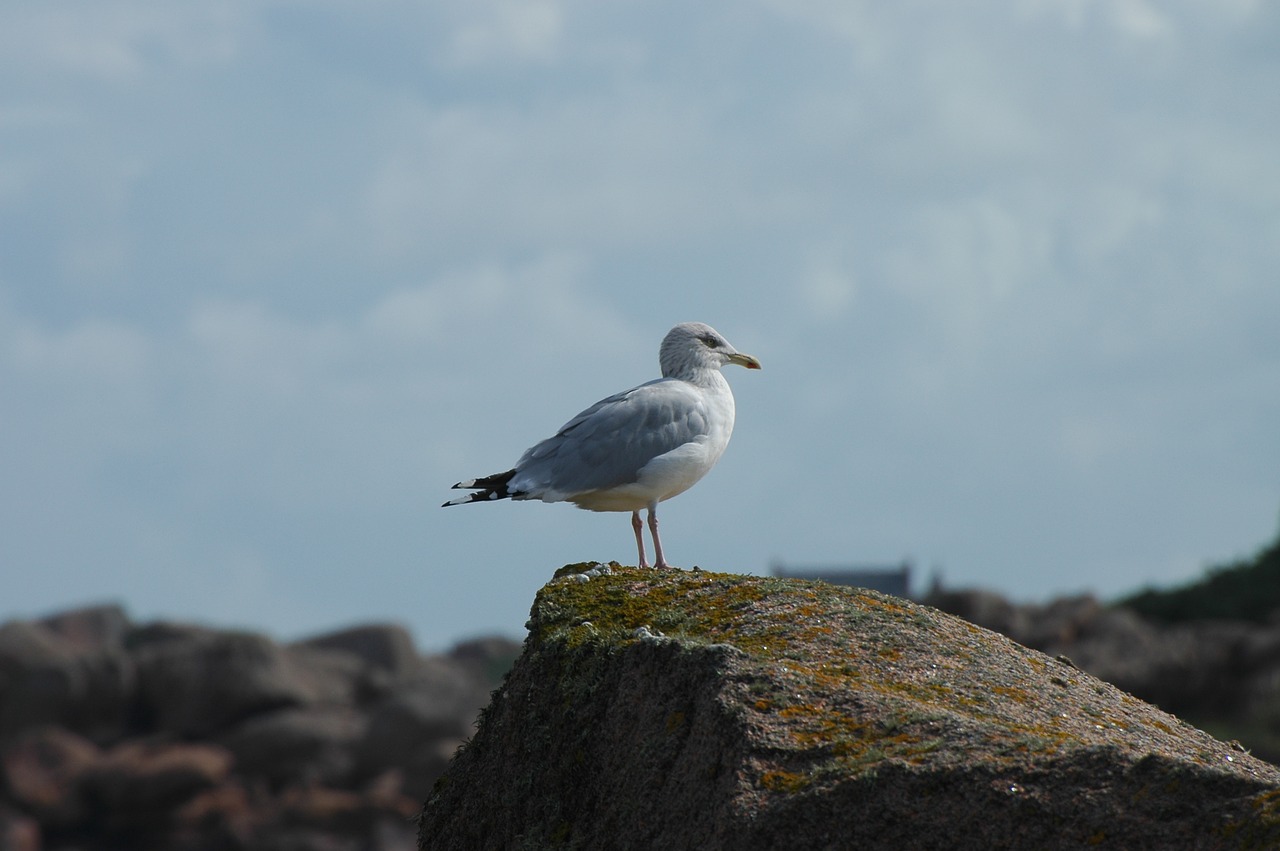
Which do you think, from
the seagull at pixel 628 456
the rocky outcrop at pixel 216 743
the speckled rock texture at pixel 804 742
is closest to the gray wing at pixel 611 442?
the seagull at pixel 628 456

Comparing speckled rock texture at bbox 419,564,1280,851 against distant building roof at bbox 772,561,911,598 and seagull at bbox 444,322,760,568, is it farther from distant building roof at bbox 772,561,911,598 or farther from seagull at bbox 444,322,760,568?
distant building roof at bbox 772,561,911,598

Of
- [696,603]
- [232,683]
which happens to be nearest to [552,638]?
[696,603]

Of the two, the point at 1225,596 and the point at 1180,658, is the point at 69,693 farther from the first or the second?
the point at 1225,596

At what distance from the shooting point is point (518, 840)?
6000mm

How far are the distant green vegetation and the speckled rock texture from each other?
2539cm

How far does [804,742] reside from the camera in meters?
4.99

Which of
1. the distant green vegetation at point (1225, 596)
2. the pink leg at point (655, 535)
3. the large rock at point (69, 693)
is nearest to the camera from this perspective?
the pink leg at point (655, 535)

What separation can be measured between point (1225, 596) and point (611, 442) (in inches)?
940

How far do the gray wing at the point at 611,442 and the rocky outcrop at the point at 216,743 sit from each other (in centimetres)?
2243

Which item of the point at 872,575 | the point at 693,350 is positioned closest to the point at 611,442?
the point at 693,350

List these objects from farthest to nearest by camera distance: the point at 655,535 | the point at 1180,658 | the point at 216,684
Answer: the point at 216,684 < the point at 1180,658 < the point at 655,535

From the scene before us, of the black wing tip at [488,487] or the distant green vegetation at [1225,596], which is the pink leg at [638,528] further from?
the distant green vegetation at [1225,596]

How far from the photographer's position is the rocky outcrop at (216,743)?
103ft

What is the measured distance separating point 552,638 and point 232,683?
94.2ft
